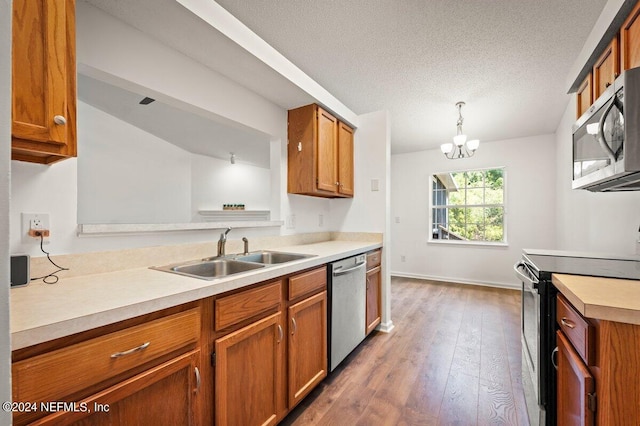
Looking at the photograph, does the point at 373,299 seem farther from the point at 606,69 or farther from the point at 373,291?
the point at 606,69

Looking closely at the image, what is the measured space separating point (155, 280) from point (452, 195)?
5.03 metres

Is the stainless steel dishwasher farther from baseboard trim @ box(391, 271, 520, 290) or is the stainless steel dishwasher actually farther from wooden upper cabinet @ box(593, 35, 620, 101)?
baseboard trim @ box(391, 271, 520, 290)

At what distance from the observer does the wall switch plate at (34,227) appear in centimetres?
118

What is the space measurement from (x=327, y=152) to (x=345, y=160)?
0.35 m

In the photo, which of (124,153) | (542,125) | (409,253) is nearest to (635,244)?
(542,125)

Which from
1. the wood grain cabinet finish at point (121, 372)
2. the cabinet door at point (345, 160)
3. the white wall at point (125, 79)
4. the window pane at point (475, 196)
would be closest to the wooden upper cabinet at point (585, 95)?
the cabinet door at point (345, 160)

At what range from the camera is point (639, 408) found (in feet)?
2.76

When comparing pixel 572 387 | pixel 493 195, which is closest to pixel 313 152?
pixel 572 387

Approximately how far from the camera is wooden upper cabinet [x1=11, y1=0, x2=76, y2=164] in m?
0.91

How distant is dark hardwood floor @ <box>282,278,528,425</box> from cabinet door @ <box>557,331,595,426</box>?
1.85ft

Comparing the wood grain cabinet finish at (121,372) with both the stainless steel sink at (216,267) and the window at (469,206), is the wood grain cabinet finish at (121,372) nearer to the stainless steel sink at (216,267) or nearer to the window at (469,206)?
the stainless steel sink at (216,267)

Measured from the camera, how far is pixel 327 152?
2684mm

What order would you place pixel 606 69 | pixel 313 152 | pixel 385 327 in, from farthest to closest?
pixel 385 327 < pixel 313 152 < pixel 606 69

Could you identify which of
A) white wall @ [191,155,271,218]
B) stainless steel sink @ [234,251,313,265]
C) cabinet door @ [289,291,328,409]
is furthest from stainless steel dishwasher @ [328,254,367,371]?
white wall @ [191,155,271,218]
